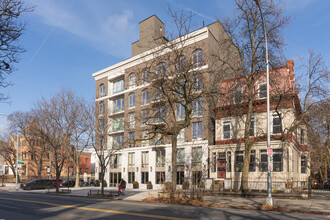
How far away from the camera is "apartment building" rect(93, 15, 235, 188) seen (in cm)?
3491

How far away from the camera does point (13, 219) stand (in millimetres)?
12383

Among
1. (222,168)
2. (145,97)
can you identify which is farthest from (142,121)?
(222,168)

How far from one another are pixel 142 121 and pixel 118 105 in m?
14.8

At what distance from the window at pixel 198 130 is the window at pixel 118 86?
1763 centimetres

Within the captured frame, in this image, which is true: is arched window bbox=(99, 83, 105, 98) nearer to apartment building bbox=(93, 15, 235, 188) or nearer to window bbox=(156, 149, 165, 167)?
apartment building bbox=(93, 15, 235, 188)

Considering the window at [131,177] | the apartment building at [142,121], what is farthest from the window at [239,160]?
the window at [131,177]

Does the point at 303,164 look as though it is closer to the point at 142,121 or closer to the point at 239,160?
the point at 239,160

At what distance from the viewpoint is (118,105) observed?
50125 millimetres

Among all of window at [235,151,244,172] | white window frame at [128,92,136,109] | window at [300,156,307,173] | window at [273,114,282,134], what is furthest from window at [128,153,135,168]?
window at [300,156,307,173]

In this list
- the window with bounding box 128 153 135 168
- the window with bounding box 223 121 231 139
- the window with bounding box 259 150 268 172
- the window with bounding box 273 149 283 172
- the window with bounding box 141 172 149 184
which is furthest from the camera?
the window with bounding box 128 153 135 168

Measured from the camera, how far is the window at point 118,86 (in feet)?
163

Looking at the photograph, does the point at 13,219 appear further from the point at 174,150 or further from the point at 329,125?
the point at 329,125

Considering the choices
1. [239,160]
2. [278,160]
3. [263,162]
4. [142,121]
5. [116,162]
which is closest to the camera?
[278,160]

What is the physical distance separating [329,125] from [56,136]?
40237 millimetres
